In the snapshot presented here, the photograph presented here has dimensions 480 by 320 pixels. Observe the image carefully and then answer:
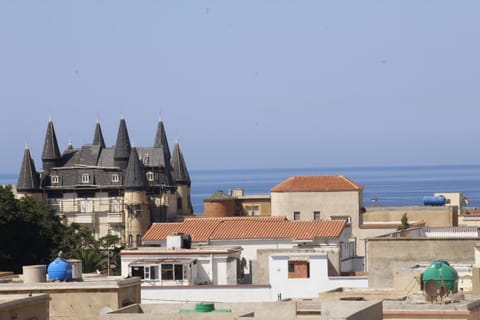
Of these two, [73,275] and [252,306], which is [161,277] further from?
[252,306]

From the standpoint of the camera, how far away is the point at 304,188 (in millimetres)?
99438

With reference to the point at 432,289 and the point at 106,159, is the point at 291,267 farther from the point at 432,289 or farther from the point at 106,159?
the point at 106,159

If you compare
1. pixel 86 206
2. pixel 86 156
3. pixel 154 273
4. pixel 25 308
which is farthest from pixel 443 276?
pixel 86 156

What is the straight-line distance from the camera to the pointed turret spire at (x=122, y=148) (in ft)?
509

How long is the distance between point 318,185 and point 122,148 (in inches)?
2314

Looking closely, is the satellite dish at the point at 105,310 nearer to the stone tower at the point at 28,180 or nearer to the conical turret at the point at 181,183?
the stone tower at the point at 28,180

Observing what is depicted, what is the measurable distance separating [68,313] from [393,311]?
6564mm

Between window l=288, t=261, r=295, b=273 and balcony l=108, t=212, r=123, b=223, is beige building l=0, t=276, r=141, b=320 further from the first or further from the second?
balcony l=108, t=212, r=123, b=223

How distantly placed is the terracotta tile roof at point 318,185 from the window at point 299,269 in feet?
146

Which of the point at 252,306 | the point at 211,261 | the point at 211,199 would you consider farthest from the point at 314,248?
the point at 211,199

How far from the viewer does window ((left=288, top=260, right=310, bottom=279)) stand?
53.6 metres

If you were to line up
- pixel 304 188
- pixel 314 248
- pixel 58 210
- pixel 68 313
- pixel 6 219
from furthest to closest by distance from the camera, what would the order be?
pixel 58 210 → pixel 304 188 → pixel 6 219 → pixel 314 248 → pixel 68 313

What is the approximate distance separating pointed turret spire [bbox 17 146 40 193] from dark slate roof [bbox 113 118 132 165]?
7.98 metres

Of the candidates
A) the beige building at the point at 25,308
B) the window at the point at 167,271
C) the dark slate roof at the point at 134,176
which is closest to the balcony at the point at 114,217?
the dark slate roof at the point at 134,176
